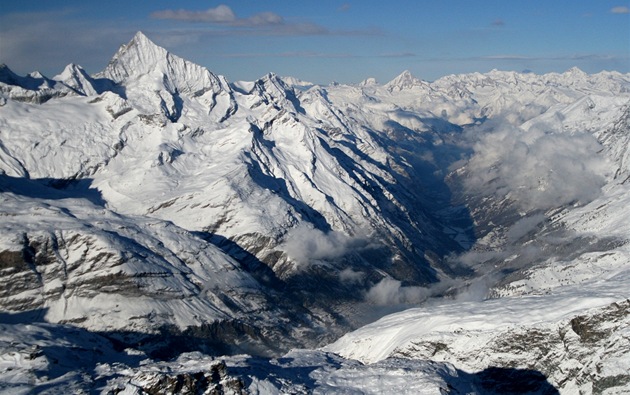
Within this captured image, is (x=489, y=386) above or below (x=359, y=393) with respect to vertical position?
below

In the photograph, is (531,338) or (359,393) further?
(531,338)

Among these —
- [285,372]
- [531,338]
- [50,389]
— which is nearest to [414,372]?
[285,372]

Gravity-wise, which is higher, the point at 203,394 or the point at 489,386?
the point at 203,394

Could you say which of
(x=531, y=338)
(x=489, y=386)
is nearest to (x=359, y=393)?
(x=489, y=386)

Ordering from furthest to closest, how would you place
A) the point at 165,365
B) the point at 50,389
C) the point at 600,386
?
1. the point at 600,386
2. the point at 165,365
3. the point at 50,389

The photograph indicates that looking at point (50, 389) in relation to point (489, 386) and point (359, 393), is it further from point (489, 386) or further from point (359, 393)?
point (489, 386)

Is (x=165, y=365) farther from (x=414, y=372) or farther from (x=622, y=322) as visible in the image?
(x=622, y=322)

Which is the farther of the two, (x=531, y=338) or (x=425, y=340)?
(x=425, y=340)

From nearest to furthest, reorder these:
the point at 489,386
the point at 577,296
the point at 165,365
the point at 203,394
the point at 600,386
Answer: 1. the point at 203,394
2. the point at 165,365
3. the point at 600,386
4. the point at 489,386
5. the point at 577,296

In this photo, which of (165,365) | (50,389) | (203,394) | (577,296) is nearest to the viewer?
(203,394)
